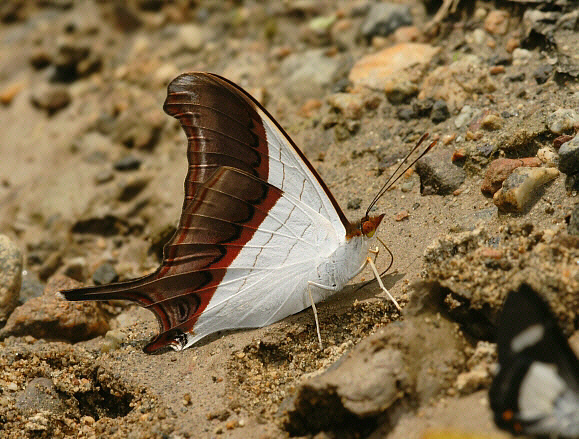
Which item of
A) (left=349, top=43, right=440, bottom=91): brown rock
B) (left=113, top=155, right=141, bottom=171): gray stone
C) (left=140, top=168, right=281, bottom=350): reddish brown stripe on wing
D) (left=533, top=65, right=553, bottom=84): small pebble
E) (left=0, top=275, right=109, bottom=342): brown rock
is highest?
(left=533, top=65, right=553, bottom=84): small pebble

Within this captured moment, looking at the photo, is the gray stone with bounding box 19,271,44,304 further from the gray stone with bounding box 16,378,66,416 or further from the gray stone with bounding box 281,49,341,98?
the gray stone with bounding box 281,49,341,98

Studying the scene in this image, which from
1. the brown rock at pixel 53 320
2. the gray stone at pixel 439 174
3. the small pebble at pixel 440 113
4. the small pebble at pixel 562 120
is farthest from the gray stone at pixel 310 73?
the brown rock at pixel 53 320

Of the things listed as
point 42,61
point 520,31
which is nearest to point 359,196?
point 520,31

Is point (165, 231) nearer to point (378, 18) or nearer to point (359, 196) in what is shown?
point (359, 196)

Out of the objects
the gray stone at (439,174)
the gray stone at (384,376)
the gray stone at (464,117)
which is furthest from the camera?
the gray stone at (464,117)

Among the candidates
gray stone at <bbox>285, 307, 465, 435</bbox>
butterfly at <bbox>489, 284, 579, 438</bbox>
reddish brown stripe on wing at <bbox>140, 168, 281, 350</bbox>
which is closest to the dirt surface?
gray stone at <bbox>285, 307, 465, 435</bbox>

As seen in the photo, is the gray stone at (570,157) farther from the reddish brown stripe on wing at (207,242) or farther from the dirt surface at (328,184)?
the reddish brown stripe on wing at (207,242)
